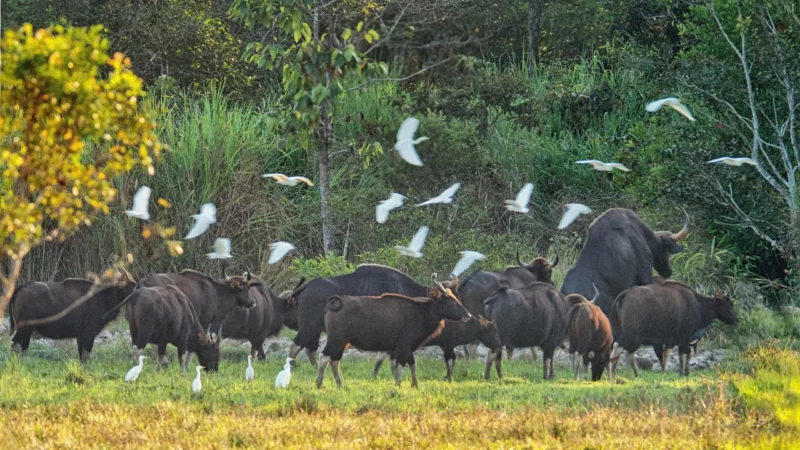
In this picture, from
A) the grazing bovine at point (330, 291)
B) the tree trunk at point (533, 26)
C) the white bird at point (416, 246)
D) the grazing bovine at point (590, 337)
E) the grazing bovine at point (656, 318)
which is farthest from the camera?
the tree trunk at point (533, 26)

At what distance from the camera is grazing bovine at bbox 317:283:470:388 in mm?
12156

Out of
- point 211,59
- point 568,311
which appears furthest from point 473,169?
point 568,311

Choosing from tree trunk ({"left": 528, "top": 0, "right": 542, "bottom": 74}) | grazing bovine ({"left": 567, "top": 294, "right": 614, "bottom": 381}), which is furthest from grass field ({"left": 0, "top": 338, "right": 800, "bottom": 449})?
tree trunk ({"left": 528, "top": 0, "right": 542, "bottom": 74})

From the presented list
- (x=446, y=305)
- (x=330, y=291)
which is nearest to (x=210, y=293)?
(x=330, y=291)

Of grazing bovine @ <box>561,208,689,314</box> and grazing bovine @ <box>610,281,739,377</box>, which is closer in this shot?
grazing bovine @ <box>610,281,739,377</box>

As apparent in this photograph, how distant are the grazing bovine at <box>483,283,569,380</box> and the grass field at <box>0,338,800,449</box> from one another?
1.65ft

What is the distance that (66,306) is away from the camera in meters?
14.5

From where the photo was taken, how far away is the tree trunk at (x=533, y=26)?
2661cm

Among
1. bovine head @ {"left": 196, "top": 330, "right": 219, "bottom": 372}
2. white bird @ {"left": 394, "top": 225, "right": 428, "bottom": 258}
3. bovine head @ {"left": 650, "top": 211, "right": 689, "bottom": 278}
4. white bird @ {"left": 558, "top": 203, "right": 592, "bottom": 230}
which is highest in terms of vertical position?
white bird @ {"left": 558, "top": 203, "right": 592, "bottom": 230}

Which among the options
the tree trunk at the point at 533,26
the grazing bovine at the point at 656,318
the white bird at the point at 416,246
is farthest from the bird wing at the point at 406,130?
the tree trunk at the point at 533,26

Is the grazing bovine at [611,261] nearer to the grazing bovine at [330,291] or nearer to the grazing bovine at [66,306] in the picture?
the grazing bovine at [330,291]

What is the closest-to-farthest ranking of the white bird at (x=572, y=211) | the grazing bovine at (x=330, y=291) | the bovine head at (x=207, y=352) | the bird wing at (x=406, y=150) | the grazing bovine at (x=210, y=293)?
the bird wing at (x=406, y=150) < the white bird at (x=572, y=211) < the bovine head at (x=207, y=352) < the grazing bovine at (x=330, y=291) < the grazing bovine at (x=210, y=293)

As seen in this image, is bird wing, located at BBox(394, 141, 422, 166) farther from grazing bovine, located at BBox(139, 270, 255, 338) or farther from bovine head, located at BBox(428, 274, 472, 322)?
grazing bovine, located at BBox(139, 270, 255, 338)

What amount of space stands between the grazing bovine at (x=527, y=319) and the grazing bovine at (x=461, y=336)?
217 mm
